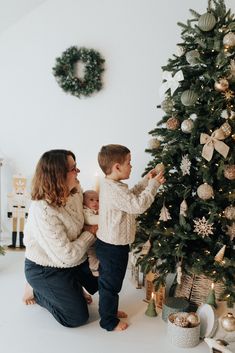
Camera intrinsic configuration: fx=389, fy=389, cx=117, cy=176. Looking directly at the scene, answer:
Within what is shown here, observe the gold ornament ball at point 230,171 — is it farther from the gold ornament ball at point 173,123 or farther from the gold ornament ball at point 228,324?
the gold ornament ball at point 228,324

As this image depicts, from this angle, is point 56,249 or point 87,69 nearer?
point 56,249

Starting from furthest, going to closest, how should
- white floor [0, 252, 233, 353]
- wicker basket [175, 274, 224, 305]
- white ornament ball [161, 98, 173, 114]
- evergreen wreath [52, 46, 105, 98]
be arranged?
evergreen wreath [52, 46, 105, 98] < wicker basket [175, 274, 224, 305] < white ornament ball [161, 98, 173, 114] < white floor [0, 252, 233, 353]

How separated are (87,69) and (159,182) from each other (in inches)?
63.2

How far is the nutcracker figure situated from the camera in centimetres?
363

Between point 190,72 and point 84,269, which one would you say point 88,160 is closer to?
point 84,269

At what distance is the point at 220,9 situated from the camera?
227 centimetres

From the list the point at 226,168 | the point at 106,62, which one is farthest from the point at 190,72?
the point at 106,62

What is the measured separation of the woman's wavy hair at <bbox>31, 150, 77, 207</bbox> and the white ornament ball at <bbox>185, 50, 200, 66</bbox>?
3.05ft

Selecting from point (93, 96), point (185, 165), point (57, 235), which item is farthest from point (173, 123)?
point (93, 96)

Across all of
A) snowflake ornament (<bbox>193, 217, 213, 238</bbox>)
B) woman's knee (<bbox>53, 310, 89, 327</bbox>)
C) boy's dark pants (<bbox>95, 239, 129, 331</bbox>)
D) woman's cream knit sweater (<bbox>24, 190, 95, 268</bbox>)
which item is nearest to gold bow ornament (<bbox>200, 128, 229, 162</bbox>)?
snowflake ornament (<bbox>193, 217, 213, 238</bbox>)

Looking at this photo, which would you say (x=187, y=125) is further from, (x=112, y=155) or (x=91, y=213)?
(x=91, y=213)

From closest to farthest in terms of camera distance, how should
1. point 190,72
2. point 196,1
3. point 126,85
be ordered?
point 190,72 → point 196,1 → point 126,85

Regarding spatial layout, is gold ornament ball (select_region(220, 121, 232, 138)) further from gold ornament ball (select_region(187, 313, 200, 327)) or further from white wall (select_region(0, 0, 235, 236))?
white wall (select_region(0, 0, 235, 236))

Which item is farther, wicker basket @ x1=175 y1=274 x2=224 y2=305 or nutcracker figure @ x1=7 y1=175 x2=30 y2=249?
nutcracker figure @ x1=7 y1=175 x2=30 y2=249
